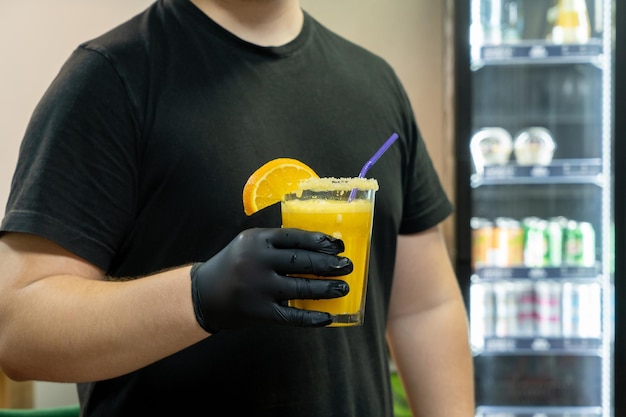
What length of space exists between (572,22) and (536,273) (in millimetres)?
1023

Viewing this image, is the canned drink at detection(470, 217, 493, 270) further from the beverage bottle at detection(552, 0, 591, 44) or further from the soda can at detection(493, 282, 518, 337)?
the beverage bottle at detection(552, 0, 591, 44)

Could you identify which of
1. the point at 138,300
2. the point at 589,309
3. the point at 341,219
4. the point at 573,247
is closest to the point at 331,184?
the point at 341,219

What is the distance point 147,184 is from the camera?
1.33 meters

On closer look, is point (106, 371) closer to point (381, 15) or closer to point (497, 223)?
point (497, 223)

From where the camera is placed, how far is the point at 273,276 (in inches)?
41.4

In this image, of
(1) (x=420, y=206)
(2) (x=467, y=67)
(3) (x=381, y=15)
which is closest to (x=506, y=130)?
(2) (x=467, y=67)

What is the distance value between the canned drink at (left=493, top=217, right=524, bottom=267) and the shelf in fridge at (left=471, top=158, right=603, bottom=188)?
24 cm

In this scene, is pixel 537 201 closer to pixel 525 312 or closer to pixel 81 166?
pixel 525 312

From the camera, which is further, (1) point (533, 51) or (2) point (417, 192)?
(1) point (533, 51)

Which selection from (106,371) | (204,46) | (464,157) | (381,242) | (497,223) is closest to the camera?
(106,371)

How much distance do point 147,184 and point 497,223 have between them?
226 centimetres

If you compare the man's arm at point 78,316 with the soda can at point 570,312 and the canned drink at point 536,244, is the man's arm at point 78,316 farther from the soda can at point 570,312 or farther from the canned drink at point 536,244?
the soda can at point 570,312

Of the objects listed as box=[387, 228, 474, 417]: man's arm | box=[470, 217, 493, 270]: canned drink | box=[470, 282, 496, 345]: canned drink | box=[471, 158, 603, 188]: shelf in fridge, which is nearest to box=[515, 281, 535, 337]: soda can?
box=[470, 282, 496, 345]: canned drink

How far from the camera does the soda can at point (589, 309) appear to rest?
3275 mm
